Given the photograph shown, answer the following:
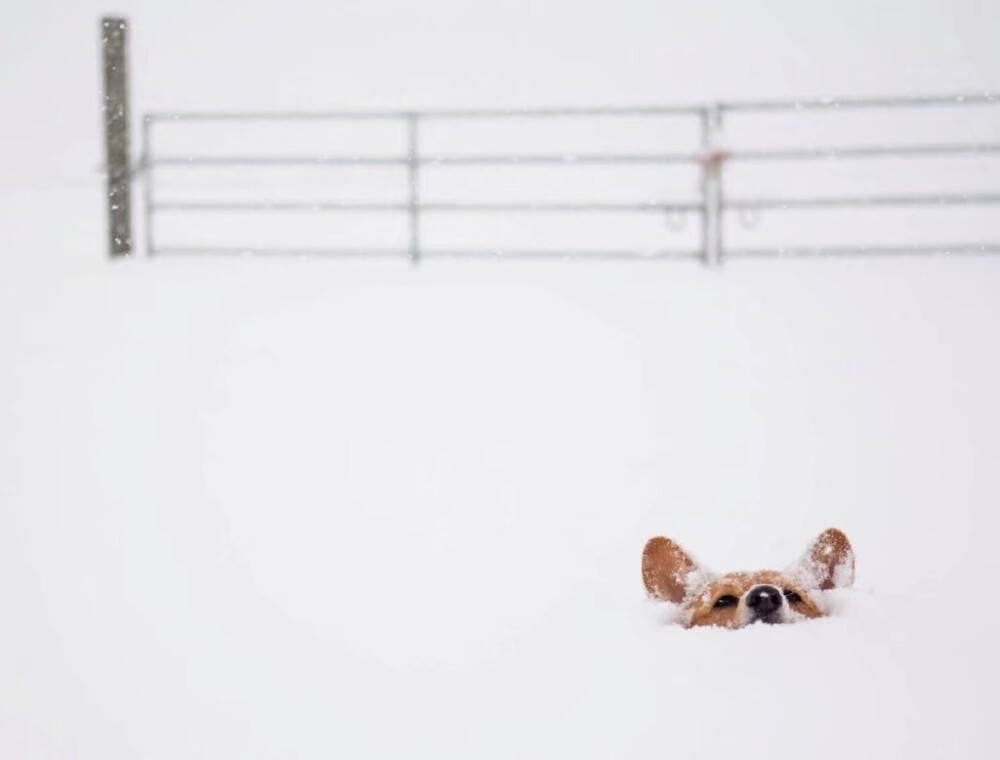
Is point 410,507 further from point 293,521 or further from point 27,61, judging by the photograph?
point 27,61

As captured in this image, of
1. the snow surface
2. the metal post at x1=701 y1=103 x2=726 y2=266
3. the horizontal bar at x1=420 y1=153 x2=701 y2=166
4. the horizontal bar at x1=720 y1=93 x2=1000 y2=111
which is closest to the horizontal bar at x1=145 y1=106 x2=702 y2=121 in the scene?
the metal post at x1=701 y1=103 x2=726 y2=266

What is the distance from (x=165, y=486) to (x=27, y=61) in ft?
88.8

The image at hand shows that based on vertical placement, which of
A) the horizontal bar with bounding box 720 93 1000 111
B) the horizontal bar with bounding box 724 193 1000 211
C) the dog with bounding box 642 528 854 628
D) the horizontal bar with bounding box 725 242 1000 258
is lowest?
the dog with bounding box 642 528 854 628

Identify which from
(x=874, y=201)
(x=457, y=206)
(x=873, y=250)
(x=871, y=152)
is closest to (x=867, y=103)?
A: (x=871, y=152)

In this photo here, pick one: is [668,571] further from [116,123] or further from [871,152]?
[116,123]

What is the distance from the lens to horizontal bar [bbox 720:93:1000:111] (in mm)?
5500

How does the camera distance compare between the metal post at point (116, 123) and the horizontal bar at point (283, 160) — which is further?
the metal post at point (116, 123)

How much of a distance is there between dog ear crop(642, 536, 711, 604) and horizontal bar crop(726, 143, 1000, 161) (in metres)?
4.25

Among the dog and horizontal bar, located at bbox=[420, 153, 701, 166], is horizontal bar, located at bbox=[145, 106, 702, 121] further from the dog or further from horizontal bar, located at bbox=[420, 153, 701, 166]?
the dog

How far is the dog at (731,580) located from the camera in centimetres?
161

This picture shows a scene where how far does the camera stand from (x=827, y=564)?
1730mm

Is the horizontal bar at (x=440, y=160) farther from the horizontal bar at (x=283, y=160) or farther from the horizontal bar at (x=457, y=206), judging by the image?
the horizontal bar at (x=457, y=206)

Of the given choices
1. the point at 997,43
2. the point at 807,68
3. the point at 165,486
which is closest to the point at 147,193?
the point at 165,486

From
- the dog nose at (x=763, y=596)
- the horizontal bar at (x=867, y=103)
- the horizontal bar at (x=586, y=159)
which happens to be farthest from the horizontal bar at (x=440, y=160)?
the dog nose at (x=763, y=596)
